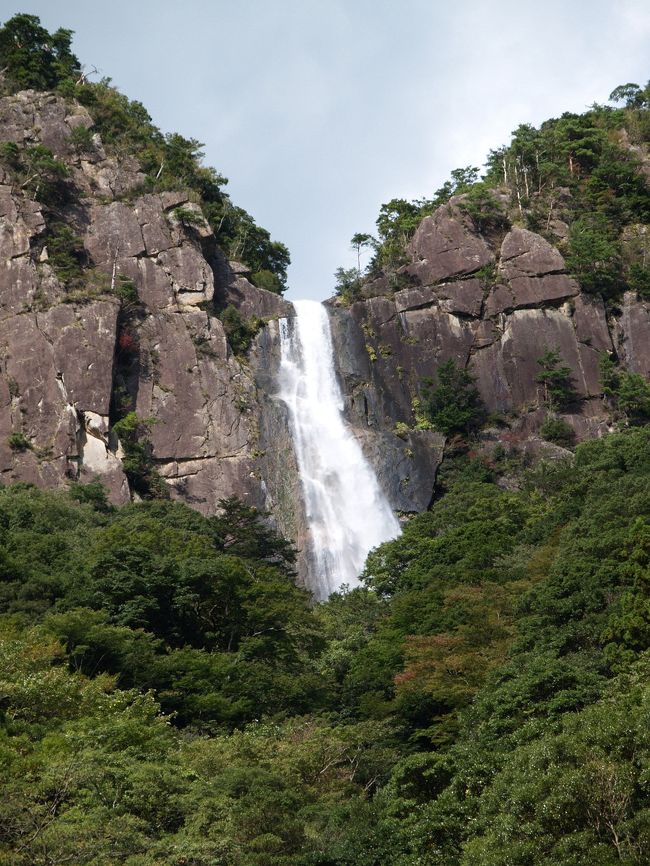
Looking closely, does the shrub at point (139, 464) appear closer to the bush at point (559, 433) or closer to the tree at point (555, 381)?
the bush at point (559, 433)

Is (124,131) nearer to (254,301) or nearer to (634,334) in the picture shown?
(254,301)

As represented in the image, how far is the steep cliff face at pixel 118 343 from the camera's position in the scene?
48344mm

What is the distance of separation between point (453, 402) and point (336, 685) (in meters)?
25.0

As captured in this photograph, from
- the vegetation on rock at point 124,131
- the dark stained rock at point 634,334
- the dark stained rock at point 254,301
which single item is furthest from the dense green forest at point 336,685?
the vegetation on rock at point 124,131

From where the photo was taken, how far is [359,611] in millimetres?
39375

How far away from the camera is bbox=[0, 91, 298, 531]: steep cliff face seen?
159 ft

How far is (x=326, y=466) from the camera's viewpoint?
53.8 m

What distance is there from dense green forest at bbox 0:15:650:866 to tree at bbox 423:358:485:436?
6.52 meters

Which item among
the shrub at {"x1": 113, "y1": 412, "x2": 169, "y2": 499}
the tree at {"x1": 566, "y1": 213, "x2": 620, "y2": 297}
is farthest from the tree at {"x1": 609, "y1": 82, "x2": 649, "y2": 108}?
the shrub at {"x1": 113, "y1": 412, "x2": 169, "y2": 499}

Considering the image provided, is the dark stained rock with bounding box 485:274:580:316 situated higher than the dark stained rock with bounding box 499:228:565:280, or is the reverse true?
the dark stained rock with bounding box 499:228:565:280

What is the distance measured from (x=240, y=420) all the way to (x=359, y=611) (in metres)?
15.4

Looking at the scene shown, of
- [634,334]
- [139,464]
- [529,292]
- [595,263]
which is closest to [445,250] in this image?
[529,292]

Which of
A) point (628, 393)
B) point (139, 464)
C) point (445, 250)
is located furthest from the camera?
point (445, 250)

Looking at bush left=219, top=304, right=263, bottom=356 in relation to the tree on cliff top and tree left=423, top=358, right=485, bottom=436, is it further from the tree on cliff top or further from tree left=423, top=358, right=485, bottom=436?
the tree on cliff top
